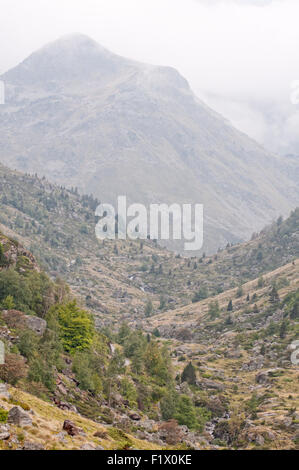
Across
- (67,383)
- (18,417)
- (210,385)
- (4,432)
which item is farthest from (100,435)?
(210,385)

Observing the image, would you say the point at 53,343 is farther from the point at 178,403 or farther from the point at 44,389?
the point at 178,403

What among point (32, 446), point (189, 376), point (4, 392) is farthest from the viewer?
point (189, 376)

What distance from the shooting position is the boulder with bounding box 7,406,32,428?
4509cm

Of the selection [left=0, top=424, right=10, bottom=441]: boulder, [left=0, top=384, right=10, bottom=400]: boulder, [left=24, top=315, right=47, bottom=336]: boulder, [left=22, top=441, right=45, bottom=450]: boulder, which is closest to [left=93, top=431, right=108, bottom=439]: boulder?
[left=0, top=384, right=10, bottom=400]: boulder

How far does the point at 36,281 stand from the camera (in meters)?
106

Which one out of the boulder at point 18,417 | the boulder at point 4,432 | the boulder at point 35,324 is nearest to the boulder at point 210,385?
the boulder at point 35,324

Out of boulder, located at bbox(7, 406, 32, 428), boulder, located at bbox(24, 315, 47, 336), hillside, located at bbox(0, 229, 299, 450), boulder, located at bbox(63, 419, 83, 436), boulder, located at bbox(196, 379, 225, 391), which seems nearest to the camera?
boulder, located at bbox(7, 406, 32, 428)

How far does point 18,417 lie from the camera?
45594 mm

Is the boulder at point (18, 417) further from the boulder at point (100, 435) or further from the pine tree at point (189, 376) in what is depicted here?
the pine tree at point (189, 376)

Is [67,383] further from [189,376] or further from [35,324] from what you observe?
[189,376]

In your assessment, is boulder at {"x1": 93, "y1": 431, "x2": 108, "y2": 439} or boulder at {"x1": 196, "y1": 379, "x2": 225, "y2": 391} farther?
boulder at {"x1": 196, "y1": 379, "x2": 225, "y2": 391}

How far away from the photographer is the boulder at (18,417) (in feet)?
148

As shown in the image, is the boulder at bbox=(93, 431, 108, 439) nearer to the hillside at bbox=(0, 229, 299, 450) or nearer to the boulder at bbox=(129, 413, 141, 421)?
the hillside at bbox=(0, 229, 299, 450)
